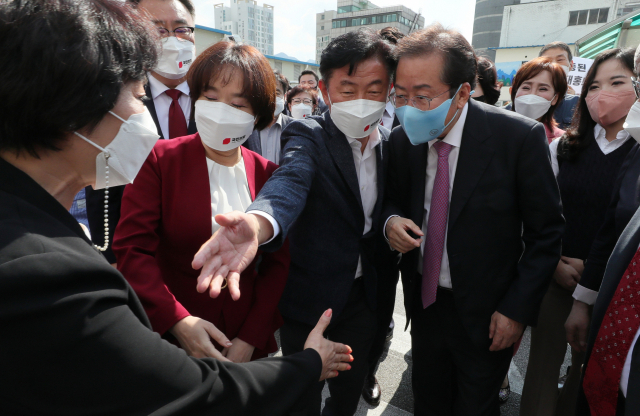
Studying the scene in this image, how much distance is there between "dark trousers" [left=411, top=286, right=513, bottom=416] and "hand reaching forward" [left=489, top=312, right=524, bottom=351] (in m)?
0.09

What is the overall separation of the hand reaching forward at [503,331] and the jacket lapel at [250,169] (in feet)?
4.02

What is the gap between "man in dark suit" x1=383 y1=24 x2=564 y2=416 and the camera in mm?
1687

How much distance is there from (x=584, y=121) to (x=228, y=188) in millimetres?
2169

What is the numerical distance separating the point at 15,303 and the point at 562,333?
8.35 ft

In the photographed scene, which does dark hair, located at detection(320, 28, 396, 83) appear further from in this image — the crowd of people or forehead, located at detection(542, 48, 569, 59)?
forehead, located at detection(542, 48, 569, 59)

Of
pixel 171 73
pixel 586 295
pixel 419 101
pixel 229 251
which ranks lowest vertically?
pixel 586 295

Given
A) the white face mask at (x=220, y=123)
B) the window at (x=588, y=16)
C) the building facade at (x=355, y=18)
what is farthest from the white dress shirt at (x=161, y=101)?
the building facade at (x=355, y=18)

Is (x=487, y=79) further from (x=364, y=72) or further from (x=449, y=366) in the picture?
(x=449, y=366)

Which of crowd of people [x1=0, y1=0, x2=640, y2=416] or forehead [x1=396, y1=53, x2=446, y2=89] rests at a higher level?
forehead [x1=396, y1=53, x2=446, y2=89]

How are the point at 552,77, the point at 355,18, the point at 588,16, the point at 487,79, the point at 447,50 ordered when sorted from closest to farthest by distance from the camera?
the point at 447,50 → the point at 552,77 → the point at 487,79 → the point at 588,16 → the point at 355,18

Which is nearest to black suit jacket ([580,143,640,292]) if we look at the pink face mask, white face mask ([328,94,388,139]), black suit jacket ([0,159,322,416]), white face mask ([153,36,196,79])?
the pink face mask

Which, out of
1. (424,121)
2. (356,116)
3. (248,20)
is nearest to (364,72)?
(356,116)

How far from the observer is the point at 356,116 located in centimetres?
183

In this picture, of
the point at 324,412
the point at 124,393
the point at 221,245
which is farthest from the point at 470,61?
the point at 324,412
